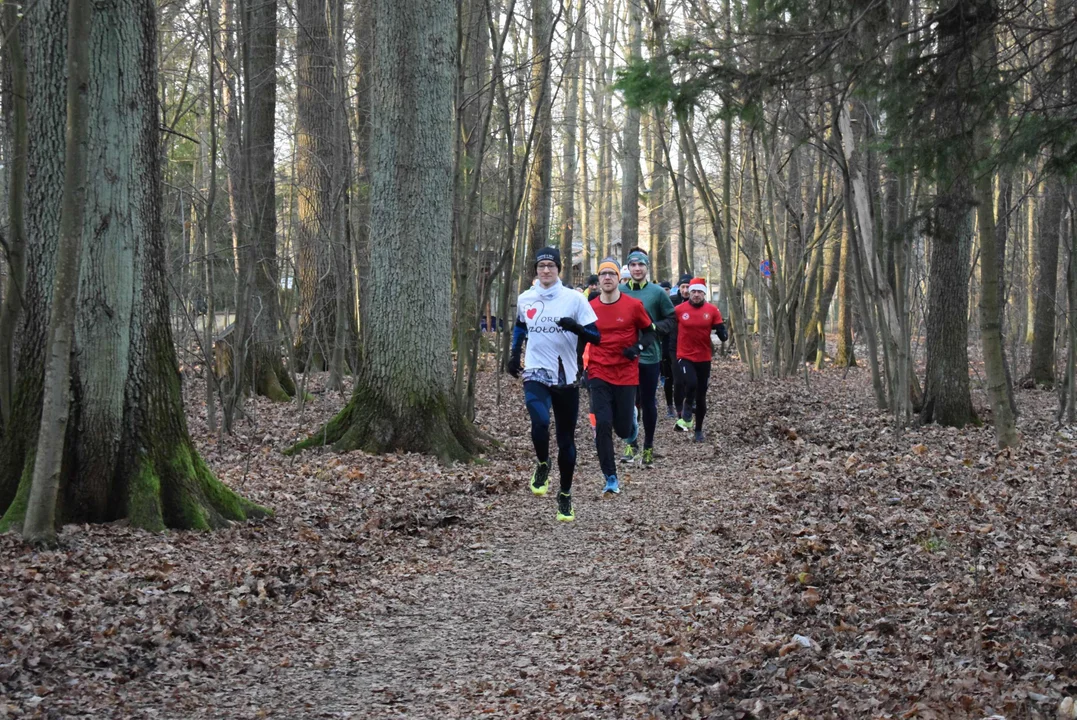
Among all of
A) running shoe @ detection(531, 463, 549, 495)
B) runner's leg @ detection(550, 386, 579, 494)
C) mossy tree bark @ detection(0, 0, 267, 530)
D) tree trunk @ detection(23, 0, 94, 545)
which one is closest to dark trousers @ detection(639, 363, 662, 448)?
running shoe @ detection(531, 463, 549, 495)

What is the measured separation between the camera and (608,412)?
950 centimetres

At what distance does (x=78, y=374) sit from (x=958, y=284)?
10.7 m

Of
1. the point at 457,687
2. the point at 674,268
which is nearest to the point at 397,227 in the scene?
the point at 457,687

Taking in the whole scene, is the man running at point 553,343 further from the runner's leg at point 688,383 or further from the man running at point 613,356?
the runner's leg at point 688,383

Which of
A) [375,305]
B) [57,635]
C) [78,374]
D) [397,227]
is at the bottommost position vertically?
[57,635]

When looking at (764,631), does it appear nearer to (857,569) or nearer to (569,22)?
(857,569)

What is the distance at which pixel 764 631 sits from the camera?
479cm

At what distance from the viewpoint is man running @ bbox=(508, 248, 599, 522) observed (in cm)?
834

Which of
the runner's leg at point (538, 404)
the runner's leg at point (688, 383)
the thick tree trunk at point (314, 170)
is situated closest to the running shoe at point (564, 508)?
the runner's leg at point (538, 404)

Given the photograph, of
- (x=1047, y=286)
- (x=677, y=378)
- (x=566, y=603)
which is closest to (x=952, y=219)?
(x=566, y=603)

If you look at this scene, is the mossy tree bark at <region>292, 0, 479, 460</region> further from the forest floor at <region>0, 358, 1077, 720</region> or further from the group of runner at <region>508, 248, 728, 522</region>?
the group of runner at <region>508, 248, 728, 522</region>

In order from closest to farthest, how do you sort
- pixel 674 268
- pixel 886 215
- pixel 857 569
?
1. pixel 857 569
2. pixel 886 215
3. pixel 674 268

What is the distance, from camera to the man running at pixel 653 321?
451 inches

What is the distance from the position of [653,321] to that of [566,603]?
20.7ft
